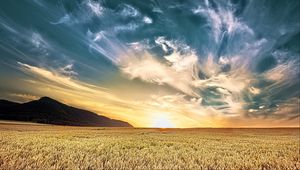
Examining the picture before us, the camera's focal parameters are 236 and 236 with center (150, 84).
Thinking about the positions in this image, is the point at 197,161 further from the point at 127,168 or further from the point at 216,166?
the point at 127,168

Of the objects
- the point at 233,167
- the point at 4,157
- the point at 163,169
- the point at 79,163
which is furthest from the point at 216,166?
the point at 4,157

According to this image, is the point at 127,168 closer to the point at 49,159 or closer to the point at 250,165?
the point at 49,159

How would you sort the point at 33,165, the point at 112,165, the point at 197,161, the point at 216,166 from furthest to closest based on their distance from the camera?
the point at 197,161
the point at 216,166
the point at 112,165
the point at 33,165

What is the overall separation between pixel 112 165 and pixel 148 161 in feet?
5.57

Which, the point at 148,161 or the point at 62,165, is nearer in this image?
the point at 62,165

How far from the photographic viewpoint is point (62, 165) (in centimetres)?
753

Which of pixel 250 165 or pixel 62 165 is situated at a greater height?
pixel 250 165

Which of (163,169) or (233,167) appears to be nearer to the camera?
(163,169)

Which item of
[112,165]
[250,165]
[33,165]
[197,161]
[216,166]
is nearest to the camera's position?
[33,165]

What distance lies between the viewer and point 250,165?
8891 millimetres

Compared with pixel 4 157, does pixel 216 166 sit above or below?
above

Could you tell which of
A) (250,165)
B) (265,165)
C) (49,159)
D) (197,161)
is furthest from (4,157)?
(265,165)

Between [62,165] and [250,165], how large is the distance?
6736mm

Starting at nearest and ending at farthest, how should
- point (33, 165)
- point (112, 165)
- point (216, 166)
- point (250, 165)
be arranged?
point (33, 165) → point (112, 165) → point (216, 166) → point (250, 165)
